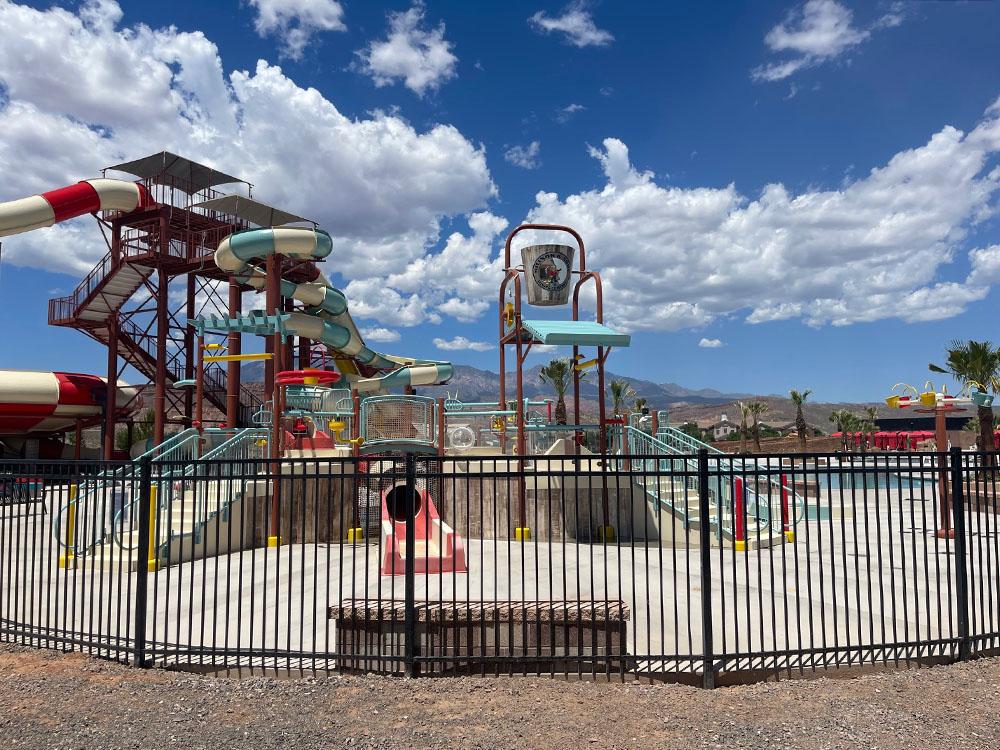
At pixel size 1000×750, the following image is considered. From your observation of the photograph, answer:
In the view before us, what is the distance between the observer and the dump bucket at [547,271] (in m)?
16.7

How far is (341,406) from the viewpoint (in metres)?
21.6

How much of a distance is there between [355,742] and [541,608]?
7.24 ft

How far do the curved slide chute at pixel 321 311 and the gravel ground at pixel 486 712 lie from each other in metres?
18.1

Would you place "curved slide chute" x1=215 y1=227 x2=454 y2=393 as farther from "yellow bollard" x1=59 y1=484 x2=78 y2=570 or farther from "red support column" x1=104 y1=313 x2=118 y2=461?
"yellow bollard" x1=59 y1=484 x2=78 y2=570

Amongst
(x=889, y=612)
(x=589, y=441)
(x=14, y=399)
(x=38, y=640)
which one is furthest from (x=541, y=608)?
(x=14, y=399)

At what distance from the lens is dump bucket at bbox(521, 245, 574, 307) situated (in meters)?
16.7

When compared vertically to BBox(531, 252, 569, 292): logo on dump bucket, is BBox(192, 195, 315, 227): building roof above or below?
above

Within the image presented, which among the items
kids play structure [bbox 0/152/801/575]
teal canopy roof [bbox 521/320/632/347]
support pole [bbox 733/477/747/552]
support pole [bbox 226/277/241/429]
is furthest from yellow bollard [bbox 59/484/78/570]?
support pole [bbox 226/277/241/429]

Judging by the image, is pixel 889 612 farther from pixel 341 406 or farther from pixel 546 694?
pixel 341 406

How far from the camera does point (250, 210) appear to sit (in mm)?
33938

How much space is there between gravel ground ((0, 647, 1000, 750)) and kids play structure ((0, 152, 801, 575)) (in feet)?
4.52

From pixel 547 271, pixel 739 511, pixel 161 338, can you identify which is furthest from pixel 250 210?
pixel 739 511

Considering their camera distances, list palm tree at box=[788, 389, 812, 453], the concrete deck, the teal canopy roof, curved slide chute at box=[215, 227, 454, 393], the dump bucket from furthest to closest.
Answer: palm tree at box=[788, 389, 812, 453]
curved slide chute at box=[215, 227, 454, 393]
the dump bucket
the teal canopy roof
the concrete deck

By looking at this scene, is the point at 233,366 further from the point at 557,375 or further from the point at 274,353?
the point at 557,375
